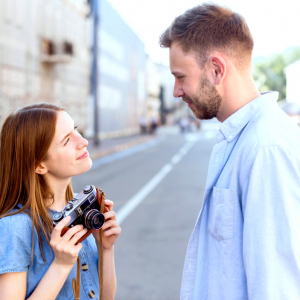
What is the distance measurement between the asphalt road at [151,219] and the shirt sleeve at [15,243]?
2.64 m

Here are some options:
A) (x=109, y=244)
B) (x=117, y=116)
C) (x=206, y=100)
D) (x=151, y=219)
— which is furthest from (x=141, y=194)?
(x=117, y=116)

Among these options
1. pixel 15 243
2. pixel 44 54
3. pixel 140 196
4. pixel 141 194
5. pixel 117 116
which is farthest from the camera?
pixel 117 116

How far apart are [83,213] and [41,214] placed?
26 centimetres

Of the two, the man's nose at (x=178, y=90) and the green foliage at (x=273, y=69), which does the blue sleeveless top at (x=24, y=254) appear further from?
the green foliage at (x=273, y=69)

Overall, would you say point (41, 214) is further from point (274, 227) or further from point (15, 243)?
point (274, 227)

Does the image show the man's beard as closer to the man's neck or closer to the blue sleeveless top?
the man's neck

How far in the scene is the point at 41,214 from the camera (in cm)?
181

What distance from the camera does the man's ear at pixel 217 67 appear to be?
1.70 meters

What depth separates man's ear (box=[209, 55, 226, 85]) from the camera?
1.70 metres

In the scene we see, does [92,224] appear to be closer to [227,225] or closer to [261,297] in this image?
[227,225]

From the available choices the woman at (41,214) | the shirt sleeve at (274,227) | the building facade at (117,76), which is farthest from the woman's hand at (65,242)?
the building facade at (117,76)

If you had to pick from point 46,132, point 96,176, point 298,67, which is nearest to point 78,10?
point 96,176

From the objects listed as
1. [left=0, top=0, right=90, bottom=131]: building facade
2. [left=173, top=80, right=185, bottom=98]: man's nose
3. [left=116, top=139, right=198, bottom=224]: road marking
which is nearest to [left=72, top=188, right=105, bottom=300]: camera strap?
[left=173, top=80, right=185, bottom=98]: man's nose

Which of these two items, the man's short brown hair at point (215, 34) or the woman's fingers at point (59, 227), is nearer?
the woman's fingers at point (59, 227)
